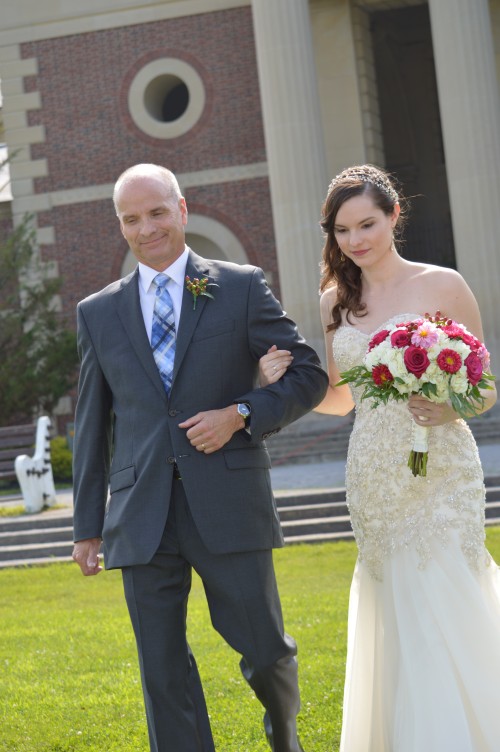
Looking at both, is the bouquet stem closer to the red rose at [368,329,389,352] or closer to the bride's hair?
the red rose at [368,329,389,352]

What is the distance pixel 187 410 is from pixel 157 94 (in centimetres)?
1928

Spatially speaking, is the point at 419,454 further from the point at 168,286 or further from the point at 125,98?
the point at 125,98

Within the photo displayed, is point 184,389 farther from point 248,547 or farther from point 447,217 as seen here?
point 447,217

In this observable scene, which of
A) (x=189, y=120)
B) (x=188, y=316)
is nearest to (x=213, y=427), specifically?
(x=188, y=316)

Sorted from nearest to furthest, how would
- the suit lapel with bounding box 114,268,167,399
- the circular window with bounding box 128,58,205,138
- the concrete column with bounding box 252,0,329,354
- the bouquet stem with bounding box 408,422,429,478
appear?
1. the suit lapel with bounding box 114,268,167,399
2. the bouquet stem with bounding box 408,422,429,478
3. the concrete column with bounding box 252,0,329,354
4. the circular window with bounding box 128,58,205,138

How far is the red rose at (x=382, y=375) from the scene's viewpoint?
4.49m

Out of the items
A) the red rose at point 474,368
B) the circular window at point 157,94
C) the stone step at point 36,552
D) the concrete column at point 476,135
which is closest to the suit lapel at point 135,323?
the red rose at point 474,368

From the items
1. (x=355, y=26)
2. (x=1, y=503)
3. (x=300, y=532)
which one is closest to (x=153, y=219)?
(x=300, y=532)

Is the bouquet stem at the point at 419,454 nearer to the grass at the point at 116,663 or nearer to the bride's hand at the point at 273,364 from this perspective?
the bride's hand at the point at 273,364

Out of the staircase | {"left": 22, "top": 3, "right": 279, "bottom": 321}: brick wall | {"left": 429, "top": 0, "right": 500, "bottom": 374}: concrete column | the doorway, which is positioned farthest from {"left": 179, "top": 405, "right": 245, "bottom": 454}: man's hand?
the doorway

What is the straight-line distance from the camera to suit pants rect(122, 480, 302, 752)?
14.7 feet

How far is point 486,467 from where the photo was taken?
1421 cm

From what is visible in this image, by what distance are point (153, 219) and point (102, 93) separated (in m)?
19.0

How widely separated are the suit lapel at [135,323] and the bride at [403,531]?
0.42 m
